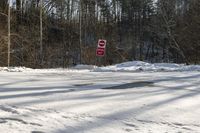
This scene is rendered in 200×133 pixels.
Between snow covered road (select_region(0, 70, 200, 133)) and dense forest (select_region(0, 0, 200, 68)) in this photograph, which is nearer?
snow covered road (select_region(0, 70, 200, 133))

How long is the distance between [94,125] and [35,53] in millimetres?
30087

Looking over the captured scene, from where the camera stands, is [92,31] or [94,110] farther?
[92,31]

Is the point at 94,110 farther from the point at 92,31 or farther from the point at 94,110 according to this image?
the point at 92,31

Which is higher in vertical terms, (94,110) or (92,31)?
(92,31)

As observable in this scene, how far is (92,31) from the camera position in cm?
5281

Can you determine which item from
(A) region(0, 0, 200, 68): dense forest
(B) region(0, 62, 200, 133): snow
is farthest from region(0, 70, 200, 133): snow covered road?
(A) region(0, 0, 200, 68): dense forest

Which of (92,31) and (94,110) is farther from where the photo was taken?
(92,31)

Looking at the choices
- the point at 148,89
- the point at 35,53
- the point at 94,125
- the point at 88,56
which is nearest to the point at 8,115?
the point at 94,125

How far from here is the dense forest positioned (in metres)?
36.3

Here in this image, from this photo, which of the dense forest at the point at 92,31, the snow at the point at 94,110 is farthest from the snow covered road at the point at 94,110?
the dense forest at the point at 92,31

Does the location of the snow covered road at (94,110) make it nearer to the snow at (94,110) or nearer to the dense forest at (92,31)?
the snow at (94,110)

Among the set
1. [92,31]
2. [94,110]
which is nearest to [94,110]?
[94,110]

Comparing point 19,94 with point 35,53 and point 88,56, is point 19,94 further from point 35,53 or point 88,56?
point 88,56

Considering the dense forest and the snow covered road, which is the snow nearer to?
the snow covered road
